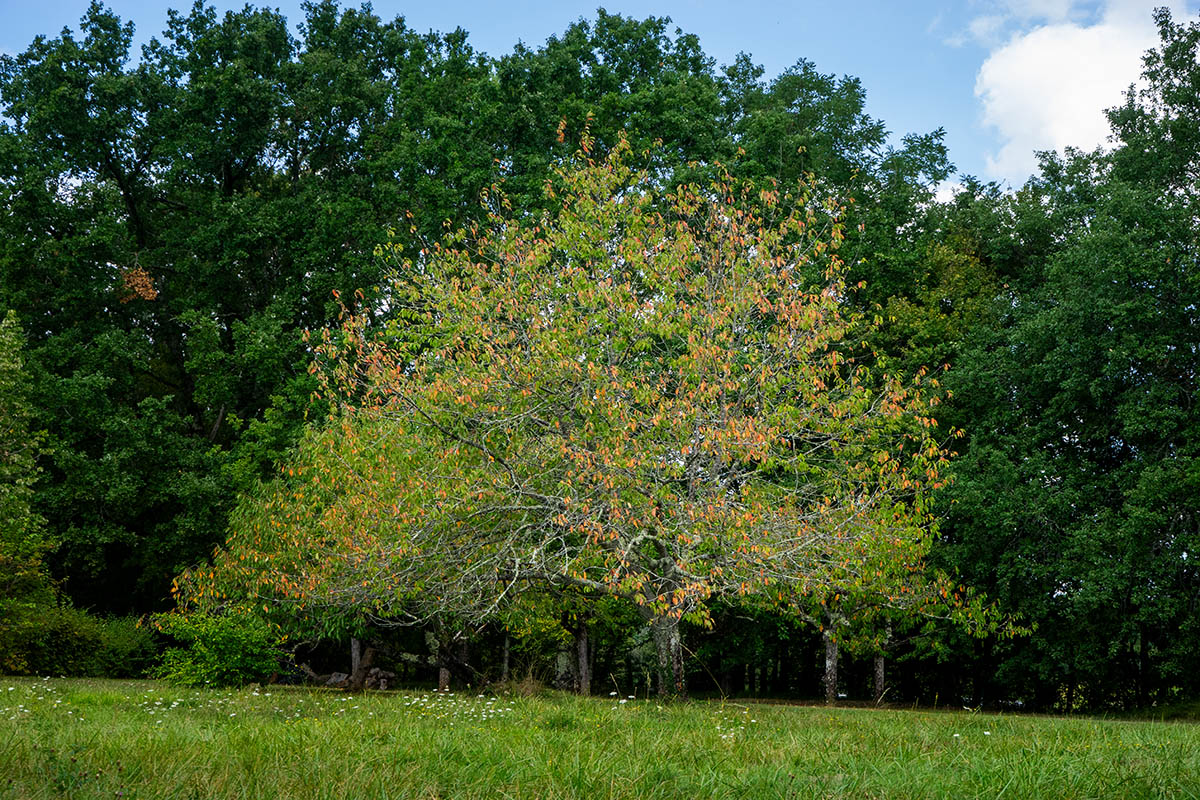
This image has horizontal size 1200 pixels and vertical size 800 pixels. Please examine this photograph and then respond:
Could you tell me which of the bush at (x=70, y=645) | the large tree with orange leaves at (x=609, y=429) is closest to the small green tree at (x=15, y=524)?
the bush at (x=70, y=645)

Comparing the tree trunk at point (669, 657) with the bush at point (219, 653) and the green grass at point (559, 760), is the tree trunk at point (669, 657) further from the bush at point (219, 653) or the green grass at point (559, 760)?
the bush at point (219, 653)

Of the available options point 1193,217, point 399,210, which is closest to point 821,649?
point 1193,217

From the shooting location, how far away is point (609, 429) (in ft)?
40.4

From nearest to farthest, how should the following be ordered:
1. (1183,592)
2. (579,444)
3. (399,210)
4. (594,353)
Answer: (579,444)
(594,353)
(1183,592)
(399,210)

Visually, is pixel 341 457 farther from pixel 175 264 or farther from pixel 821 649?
pixel 821 649

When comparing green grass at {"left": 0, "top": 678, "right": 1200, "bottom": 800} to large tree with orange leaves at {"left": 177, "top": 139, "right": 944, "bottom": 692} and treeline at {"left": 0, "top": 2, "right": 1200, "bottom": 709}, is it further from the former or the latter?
treeline at {"left": 0, "top": 2, "right": 1200, "bottom": 709}

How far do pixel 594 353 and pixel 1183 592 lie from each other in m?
14.9

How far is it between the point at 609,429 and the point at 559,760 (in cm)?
729

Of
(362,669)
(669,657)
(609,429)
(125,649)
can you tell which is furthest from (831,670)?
(125,649)

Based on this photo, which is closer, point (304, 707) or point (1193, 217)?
point (304, 707)

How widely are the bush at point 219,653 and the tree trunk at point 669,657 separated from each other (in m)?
6.99

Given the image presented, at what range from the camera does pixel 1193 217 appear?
21219mm

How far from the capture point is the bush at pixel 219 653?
51.1 feet

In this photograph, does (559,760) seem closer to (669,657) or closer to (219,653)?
(669,657)
